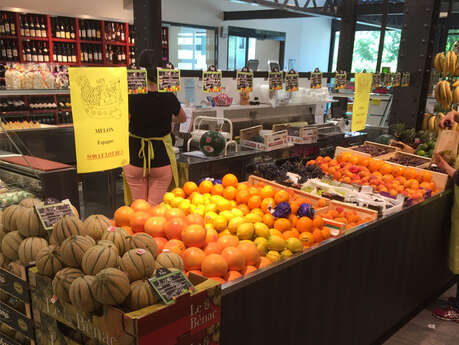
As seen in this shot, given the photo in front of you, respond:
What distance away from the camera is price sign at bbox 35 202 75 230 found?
72.7 inches

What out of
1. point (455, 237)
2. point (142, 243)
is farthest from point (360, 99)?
point (142, 243)

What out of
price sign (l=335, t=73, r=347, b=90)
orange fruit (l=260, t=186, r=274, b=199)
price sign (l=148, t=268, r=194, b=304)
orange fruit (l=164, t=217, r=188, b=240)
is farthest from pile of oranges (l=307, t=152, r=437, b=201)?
price sign (l=148, t=268, r=194, b=304)

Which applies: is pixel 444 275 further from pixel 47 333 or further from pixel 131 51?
pixel 131 51

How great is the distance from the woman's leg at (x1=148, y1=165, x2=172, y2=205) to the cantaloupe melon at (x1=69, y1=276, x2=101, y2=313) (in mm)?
2524

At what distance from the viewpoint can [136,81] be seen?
2.40 meters

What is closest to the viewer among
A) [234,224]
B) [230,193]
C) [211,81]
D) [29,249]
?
[29,249]

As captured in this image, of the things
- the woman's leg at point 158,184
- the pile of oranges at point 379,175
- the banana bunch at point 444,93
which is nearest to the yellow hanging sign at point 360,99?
the pile of oranges at point 379,175

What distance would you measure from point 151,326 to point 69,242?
1.46 feet

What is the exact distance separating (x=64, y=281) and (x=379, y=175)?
3077 mm

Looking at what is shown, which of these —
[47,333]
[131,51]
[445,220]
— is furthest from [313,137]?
[131,51]

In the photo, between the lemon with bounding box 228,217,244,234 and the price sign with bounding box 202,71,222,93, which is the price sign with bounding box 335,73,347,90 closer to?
the price sign with bounding box 202,71,222,93

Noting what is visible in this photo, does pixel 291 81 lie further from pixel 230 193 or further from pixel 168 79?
pixel 168 79

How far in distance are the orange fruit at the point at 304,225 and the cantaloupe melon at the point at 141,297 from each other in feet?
4.07

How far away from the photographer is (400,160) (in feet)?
14.6
